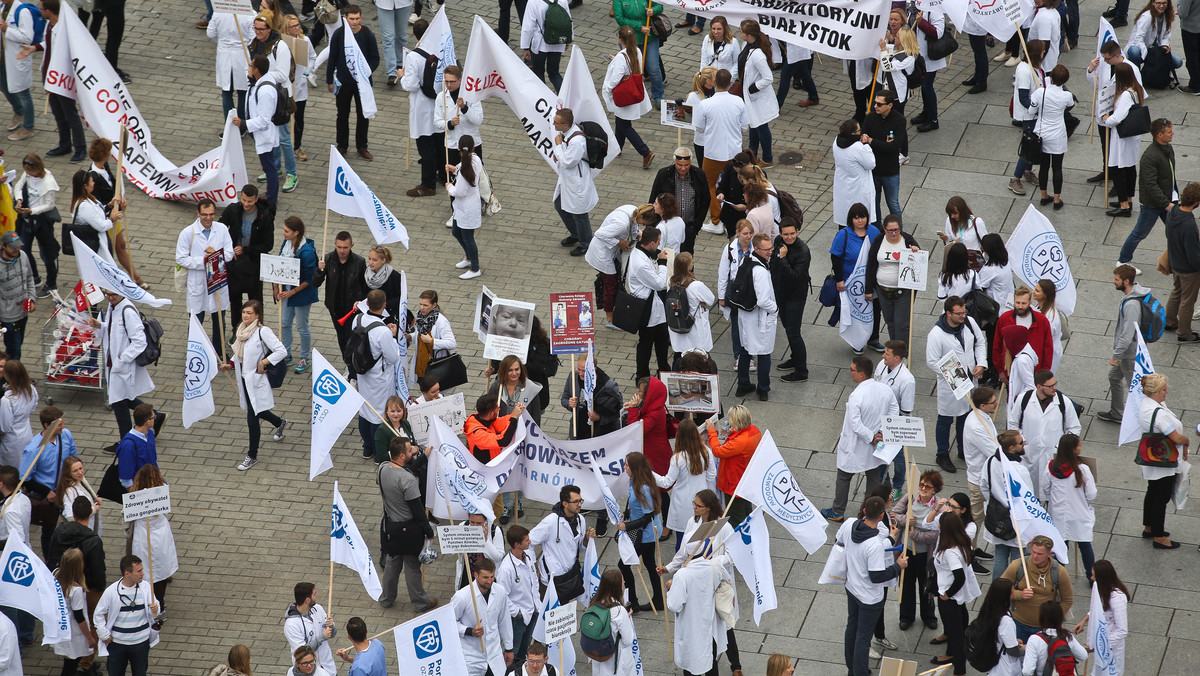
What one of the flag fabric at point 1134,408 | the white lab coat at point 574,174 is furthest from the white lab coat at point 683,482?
the white lab coat at point 574,174

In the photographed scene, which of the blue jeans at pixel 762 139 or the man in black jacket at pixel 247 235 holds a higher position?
the man in black jacket at pixel 247 235

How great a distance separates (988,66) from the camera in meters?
22.4

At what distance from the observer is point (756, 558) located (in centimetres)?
1322

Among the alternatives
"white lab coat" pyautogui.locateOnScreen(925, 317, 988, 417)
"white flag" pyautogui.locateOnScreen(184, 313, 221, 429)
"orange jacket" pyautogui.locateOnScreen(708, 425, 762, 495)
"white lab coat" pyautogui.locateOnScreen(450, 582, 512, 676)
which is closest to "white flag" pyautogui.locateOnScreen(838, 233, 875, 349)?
"white lab coat" pyautogui.locateOnScreen(925, 317, 988, 417)

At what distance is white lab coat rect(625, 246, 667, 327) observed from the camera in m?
16.3

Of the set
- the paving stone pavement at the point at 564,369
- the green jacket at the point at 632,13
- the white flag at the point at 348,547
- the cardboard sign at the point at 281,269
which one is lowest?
the paving stone pavement at the point at 564,369

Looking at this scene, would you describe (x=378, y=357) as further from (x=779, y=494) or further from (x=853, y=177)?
(x=853, y=177)

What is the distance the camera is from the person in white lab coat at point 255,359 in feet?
50.1

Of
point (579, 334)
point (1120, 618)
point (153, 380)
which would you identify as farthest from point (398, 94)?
point (1120, 618)

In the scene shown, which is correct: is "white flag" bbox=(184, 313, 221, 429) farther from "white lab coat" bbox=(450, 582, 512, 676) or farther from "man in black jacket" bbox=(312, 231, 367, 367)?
"white lab coat" bbox=(450, 582, 512, 676)

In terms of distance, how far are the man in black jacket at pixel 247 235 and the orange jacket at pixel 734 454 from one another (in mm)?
5689

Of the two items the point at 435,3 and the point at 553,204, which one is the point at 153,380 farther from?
the point at 435,3

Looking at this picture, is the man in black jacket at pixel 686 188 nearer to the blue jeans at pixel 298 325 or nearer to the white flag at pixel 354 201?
the white flag at pixel 354 201

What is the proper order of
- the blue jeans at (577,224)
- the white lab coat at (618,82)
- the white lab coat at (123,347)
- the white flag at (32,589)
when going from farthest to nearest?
the white lab coat at (618,82), the blue jeans at (577,224), the white lab coat at (123,347), the white flag at (32,589)
